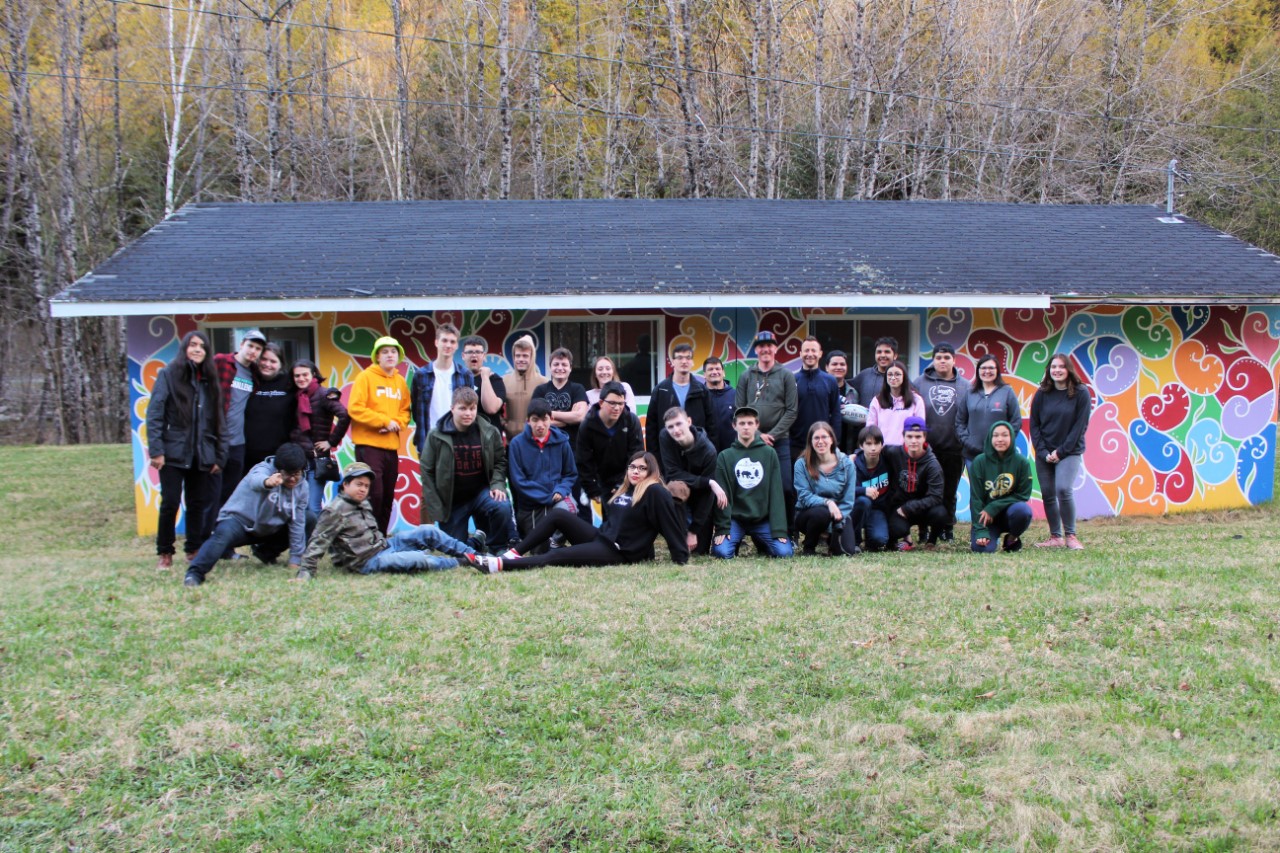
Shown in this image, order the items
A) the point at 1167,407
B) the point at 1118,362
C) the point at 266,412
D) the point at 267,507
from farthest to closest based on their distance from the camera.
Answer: the point at 1167,407 → the point at 1118,362 → the point at 266,412 → the point at 267,507

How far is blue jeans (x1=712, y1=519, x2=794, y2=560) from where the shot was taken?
8172 mm

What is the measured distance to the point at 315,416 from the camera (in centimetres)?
819

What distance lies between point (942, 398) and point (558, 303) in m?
3.75

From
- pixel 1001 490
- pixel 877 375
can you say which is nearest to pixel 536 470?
pixel 877 375

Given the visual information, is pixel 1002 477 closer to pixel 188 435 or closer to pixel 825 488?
pixel 825 488

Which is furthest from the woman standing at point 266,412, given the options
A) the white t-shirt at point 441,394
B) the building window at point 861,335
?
the building window at point 861,335

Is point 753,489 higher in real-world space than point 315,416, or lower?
lower

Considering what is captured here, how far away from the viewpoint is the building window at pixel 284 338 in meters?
10.8

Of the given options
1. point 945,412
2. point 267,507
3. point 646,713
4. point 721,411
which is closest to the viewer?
point 646,713

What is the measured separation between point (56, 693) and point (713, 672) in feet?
9.90

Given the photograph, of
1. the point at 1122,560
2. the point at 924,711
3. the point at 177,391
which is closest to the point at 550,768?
the point at 924,711

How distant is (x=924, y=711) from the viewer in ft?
15.2

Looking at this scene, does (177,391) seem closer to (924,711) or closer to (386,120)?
(924,711)

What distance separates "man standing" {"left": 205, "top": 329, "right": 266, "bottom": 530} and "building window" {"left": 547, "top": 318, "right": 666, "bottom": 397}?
373cm
